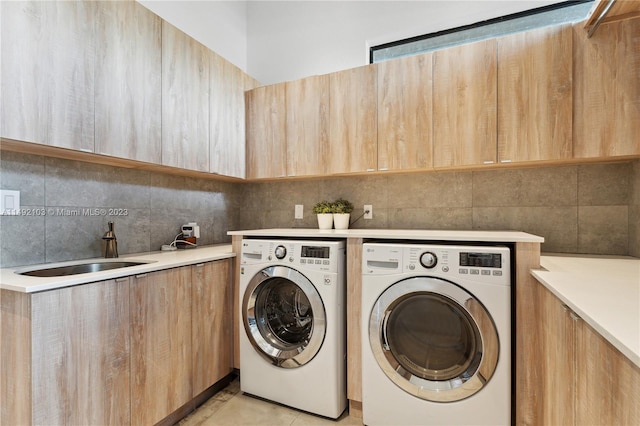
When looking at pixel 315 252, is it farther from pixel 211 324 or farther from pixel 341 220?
pixel 211 324

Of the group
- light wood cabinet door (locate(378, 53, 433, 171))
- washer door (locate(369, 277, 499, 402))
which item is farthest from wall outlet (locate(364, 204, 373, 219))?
washer door (locate(369, 277, 499, 402))

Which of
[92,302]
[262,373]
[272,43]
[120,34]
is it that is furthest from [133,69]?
[262,373]

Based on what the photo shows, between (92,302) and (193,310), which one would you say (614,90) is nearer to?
(193,310)

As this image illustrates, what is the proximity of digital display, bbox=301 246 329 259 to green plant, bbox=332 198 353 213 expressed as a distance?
66 centimetres

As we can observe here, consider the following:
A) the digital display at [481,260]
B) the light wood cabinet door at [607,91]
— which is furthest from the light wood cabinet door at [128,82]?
the light wood cabinet door at [607,91]

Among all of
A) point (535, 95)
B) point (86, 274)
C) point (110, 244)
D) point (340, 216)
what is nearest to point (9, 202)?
point (110, 244)

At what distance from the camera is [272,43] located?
3.07 metres

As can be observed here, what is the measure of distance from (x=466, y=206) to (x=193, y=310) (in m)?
1.92

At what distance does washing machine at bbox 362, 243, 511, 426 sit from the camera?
59.8 inches

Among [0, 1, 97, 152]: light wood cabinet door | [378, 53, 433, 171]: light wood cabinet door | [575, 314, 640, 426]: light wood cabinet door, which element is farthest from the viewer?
[378, 53, 433, 171]: light wood cabinet door

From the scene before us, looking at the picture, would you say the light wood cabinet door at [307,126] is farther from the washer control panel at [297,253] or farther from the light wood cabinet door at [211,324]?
the light wood cabinet door at [211,324]

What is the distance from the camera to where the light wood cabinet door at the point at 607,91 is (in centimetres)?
166

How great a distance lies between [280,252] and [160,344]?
789mm

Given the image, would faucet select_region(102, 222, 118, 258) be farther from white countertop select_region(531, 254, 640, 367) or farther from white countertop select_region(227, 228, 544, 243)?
white countertop select_region(531, 254, 640, 367)
